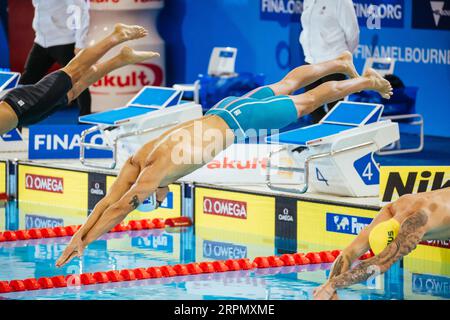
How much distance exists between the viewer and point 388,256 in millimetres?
6500

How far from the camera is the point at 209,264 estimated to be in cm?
877

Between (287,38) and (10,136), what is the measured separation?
3913 mm

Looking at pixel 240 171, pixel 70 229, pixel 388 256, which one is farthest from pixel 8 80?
pixel 388 256

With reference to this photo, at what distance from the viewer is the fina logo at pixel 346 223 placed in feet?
30.2

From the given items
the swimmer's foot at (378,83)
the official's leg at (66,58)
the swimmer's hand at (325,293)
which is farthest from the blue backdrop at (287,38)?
the swimmer's hand at (325,293)

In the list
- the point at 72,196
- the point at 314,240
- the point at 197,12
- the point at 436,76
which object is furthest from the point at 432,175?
the point at 197,12

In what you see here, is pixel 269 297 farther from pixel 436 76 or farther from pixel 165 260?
pixel 436 76

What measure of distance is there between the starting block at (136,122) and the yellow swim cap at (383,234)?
425cm

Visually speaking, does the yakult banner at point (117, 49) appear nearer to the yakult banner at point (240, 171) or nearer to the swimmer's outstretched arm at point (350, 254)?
the yakult banner at point (240, 171)

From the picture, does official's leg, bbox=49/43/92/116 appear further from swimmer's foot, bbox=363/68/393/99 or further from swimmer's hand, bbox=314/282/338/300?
swimmer's hand, bbox=314/282/338/300

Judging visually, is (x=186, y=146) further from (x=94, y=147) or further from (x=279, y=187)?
(x=94, y=147)

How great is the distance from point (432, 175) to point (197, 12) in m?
7.13

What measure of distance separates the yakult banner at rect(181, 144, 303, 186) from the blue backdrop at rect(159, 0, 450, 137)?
3.21 metres

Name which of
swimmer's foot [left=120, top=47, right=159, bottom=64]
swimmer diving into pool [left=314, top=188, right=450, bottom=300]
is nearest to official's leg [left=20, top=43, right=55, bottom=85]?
swimmer's foot [left=120, top=47, right=159, bottom=64]
